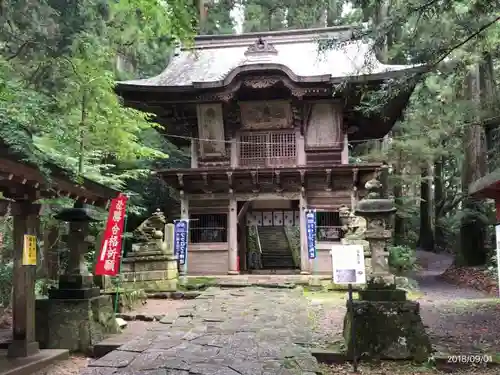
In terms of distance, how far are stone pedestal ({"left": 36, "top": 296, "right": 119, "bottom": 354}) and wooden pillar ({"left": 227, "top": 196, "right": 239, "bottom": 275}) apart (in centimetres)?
772

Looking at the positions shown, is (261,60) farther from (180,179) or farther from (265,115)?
(180,179)

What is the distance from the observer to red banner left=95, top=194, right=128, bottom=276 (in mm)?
7711

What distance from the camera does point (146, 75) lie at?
82.7ft

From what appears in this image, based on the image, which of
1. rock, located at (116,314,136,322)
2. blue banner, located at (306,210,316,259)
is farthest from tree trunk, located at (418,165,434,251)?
rock, located at (116,314,136,322)

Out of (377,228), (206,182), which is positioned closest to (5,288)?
(206,182)

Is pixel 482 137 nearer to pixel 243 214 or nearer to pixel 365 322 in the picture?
pixel 243 214

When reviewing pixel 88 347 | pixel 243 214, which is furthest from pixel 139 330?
pixel 243 214

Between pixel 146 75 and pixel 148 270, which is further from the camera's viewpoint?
pixel 146 75

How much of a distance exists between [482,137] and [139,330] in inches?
575

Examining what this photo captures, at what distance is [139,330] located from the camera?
770 centimetres

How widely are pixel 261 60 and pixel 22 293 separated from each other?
1099cm

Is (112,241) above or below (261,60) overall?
below

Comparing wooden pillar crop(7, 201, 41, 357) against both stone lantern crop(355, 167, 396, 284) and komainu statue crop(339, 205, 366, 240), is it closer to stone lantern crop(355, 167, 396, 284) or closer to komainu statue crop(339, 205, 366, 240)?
stone lantern crop(355, 167, 396, 284)

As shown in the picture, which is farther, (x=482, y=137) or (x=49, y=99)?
(x=482, y=137)
